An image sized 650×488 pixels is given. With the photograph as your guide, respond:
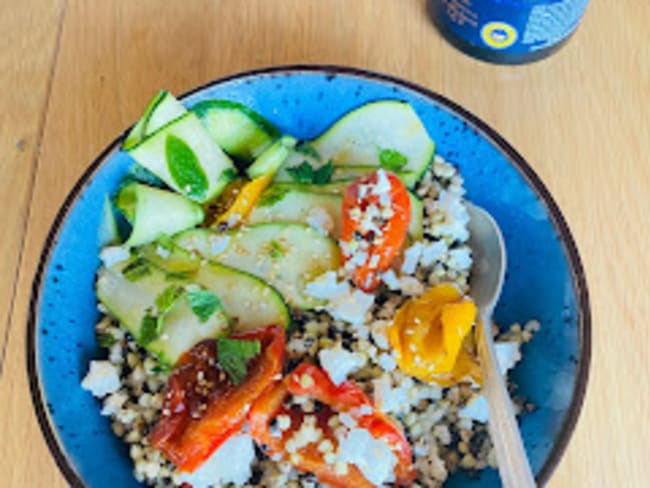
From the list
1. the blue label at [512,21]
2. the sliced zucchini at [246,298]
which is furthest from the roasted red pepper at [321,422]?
the blue label at [512,21]

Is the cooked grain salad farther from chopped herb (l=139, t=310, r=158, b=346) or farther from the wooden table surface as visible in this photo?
the wooden table surface

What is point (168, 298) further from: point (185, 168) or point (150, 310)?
point (185, 168)

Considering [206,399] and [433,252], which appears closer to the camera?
[206,399]

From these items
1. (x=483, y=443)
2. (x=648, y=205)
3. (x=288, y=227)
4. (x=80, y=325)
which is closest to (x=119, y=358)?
(x=80, y=325)

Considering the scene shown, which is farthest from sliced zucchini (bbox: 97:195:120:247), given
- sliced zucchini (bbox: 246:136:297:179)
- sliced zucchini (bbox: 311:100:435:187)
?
sliced zucchini (bbox: 311:100:435:187)

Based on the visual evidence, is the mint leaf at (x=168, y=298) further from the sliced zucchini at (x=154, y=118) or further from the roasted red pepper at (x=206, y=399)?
the sliced zucchini at (x=154, y=118)

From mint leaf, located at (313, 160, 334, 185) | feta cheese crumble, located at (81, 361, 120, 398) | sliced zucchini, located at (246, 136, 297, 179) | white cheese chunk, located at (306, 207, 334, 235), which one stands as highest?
sliced zucchini, located at (246, 136, 297, 179)

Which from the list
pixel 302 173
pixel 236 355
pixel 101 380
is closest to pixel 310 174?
pixel 302 173
